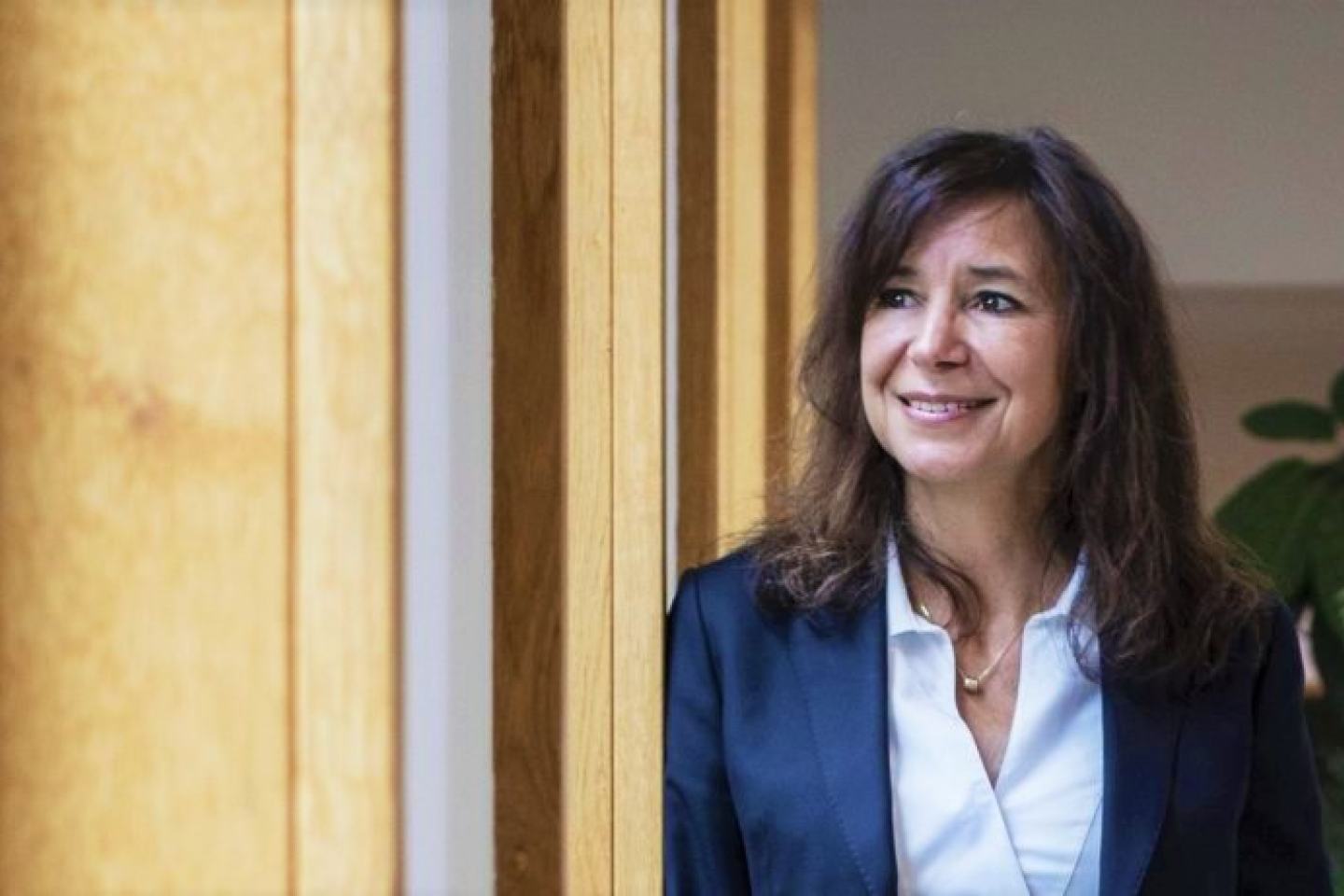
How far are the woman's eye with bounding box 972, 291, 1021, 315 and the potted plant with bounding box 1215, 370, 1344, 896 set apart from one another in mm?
3068

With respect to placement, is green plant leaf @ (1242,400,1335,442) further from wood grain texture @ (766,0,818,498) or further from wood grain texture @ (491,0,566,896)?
wood grain texture @ (491,0,566,896)

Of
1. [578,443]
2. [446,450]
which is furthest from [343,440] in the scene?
[578,443]

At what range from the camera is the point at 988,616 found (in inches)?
75.0

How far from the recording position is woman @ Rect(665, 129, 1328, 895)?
1.78 meters

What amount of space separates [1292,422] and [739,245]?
105 inches

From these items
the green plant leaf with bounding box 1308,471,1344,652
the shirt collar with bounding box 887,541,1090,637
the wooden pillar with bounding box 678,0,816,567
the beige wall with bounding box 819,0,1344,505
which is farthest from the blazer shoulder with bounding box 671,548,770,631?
the beige wall with bounding box 819,0,1344,505

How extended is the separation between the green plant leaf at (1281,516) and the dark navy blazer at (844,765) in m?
3.19

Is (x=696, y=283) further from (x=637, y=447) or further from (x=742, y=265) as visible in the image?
(x=637, y=447)

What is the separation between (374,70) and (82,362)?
0.11 m

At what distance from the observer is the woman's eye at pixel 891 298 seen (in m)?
1.87

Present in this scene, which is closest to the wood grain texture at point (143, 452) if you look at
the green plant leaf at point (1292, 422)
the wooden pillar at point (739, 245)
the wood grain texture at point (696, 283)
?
the wooden pillar at point (739, 245)

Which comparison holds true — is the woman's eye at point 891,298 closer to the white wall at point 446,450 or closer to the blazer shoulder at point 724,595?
the blazer shoulder at point 724,595

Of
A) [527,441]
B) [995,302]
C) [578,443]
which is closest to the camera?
[527,441]

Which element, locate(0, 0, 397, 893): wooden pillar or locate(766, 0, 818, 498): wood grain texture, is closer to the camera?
locate(0, 0, 397, 893): wooden pillar
